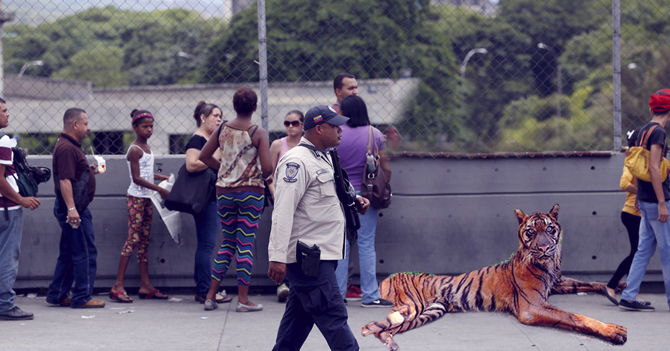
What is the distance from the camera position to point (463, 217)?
6.76m

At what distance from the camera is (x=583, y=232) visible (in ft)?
22.2

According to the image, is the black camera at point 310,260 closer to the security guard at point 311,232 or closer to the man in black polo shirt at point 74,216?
the security guard at point 311,232

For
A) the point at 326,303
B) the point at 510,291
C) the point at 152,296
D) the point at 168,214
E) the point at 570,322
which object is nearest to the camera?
the point at 326,303

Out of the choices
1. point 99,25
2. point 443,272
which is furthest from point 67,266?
point 443,272

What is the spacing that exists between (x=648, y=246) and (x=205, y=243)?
3.91 meters

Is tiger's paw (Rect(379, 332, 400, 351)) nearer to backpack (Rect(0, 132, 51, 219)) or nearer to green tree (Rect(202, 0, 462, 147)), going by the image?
green tree (Rect(202, 0, 462, 147))

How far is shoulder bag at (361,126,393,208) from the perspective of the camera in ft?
19.8

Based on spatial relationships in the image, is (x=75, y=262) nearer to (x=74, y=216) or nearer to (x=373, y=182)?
(x=74, y=216)

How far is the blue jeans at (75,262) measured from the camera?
596 centimetres

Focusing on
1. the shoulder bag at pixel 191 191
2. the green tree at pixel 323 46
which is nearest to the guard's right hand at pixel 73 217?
the shoulder bag at pixel 191 191

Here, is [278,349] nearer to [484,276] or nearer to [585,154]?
[484,276]

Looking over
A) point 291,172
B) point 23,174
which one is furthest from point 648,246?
point 23,174

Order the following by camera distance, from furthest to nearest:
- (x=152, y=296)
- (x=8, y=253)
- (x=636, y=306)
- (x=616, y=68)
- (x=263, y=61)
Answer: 1. (x=616, y=68)
2. (x=263, y=61)
3. (x=152, y=296)
4. (x=636, y=306)
5. (x=8, y=253)

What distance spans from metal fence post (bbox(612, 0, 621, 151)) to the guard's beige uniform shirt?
4118 mm
